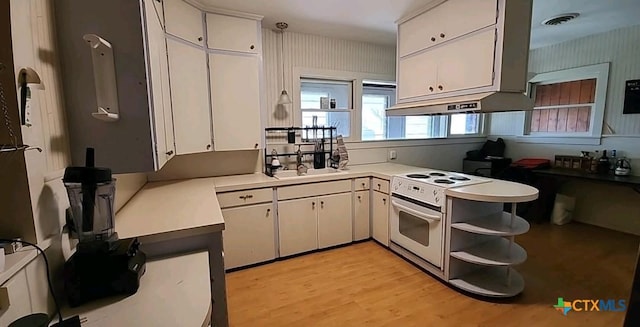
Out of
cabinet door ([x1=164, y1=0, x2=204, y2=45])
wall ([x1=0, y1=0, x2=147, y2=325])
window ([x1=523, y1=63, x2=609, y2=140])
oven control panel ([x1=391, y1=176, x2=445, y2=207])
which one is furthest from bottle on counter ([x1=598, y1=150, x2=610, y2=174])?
wall ([x1=0, y1=0, x2=147, y2=325])

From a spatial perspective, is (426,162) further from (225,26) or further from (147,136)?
(147,136)

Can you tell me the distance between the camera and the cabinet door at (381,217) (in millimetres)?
2986

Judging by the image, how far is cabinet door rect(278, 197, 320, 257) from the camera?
2.77 meters

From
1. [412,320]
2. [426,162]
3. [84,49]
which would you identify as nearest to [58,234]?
[84,49]

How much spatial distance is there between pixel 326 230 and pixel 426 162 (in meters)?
2.16

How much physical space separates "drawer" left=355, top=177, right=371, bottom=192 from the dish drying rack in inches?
15.2

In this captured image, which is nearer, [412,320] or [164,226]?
[164,226]

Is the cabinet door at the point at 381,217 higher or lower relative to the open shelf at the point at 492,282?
higher

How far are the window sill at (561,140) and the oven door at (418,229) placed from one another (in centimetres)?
287

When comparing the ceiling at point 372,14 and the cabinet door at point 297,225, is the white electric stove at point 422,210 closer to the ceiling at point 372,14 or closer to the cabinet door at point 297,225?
the cabinet door at point 297,225

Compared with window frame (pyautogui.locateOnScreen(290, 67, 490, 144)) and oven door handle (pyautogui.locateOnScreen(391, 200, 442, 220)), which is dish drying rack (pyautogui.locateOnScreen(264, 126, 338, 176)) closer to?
window frame (pyautogui.locateOnScreen(290, 67, 490, 144))

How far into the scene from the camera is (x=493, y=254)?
7.17 ft

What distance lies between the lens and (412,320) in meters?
1.94

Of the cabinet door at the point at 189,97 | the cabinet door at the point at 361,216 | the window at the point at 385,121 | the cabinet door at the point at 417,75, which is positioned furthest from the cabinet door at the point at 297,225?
the cabinet door at the point at 417,75
